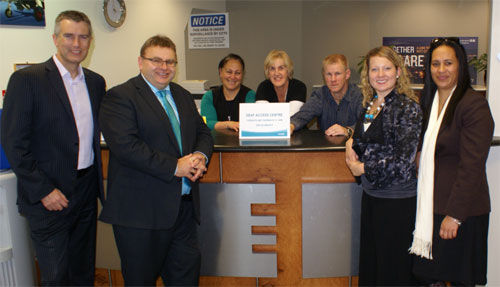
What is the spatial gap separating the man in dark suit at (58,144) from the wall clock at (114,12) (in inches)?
99.6

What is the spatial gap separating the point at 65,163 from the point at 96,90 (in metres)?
0.42

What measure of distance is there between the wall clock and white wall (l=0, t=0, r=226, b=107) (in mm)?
57

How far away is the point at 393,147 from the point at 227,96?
180 cm

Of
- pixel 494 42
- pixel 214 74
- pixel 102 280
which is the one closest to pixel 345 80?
pixel 494 42

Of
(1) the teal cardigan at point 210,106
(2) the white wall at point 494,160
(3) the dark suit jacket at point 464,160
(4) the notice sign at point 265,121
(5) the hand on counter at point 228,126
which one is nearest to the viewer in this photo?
(3) the dark suit jacket at point 464,160

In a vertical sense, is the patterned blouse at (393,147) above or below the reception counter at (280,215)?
above

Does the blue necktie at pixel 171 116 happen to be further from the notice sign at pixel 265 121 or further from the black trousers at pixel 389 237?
the black trousers at pixel 389 237

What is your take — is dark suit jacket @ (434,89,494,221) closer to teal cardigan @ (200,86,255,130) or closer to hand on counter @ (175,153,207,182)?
hand on counter @ (175,153,207,182)

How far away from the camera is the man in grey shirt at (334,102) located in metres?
2.85

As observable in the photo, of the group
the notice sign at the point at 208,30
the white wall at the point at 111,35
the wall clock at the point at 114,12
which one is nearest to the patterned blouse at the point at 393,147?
the white wall at the point at 111,35

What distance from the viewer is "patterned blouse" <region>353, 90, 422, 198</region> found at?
1863 millimetres

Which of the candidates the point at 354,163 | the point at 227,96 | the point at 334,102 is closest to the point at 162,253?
the point at 354,163

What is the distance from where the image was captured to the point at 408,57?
270 inches

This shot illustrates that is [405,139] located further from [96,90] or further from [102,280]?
[102,280]
